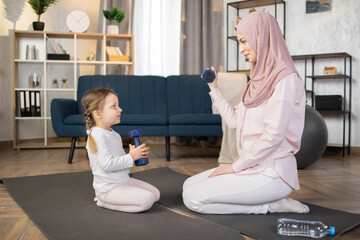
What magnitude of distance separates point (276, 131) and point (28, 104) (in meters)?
3.83

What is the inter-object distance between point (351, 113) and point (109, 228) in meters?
3.66

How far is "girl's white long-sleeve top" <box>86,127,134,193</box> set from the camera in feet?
5.60

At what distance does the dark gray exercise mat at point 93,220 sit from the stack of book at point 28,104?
8.27ft

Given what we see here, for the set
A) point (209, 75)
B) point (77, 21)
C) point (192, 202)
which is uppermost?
point (77, 21)

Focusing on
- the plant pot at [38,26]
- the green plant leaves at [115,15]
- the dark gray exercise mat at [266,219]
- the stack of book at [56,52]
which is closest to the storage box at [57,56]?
the stack of book at [56,52]

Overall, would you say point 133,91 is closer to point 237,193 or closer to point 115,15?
point 115,15

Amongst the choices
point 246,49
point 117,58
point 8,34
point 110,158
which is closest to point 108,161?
point 110,158

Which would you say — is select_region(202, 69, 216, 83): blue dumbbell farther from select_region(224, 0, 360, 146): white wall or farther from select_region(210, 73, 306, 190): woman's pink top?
select_region(224, 0, 360, 146): white wall

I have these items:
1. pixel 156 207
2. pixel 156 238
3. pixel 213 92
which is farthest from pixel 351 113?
pixel 156 238

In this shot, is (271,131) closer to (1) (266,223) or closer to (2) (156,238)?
(1) (266,223)

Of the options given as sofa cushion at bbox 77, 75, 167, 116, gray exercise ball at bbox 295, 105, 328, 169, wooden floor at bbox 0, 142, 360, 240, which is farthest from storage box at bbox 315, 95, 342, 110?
sofa cushion at bbox 77, 75, 167, 116

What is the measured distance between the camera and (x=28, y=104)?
4.64 meters

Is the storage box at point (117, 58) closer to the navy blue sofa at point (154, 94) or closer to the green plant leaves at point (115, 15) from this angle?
the green plant leaves at point (115, 15)

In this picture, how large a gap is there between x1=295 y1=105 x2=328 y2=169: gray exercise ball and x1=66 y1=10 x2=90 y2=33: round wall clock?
3189mm
